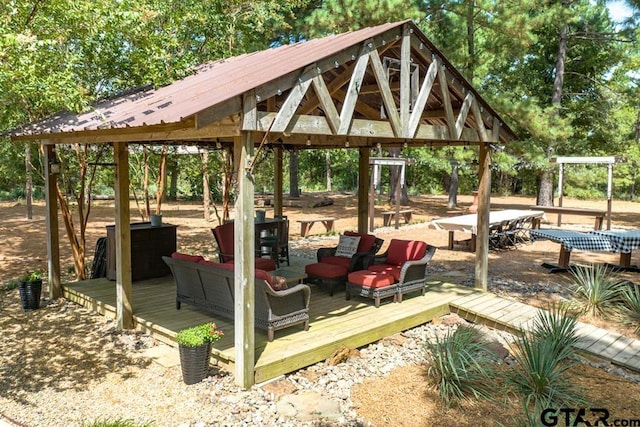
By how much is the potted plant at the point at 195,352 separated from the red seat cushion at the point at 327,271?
2549mm

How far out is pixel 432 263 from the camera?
34.3 ft

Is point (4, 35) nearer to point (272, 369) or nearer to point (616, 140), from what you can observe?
point (272, 369)

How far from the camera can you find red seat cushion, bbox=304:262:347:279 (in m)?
6.95

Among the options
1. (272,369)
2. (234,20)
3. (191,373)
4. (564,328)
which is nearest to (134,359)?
(191,373)

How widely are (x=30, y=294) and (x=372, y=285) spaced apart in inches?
193

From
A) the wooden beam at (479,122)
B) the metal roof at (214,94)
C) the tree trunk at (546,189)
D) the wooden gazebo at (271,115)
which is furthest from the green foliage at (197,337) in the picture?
the tree trunk at (546,189)

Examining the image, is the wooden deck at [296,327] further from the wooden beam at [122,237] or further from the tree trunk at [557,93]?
the tree trunk at [557,93]

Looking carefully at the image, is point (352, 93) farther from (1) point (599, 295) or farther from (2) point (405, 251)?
(1) point (599, 295)

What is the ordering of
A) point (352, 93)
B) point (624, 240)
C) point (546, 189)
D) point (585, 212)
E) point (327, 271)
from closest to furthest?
point (352, 93) < point (327, 271) < point (624, 240) < point (585, 212) < point (546, 189)

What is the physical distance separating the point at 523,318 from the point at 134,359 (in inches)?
192

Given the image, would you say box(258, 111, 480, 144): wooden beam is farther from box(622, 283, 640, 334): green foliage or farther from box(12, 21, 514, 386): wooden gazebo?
box(622, 283, 640, 334): green foliage

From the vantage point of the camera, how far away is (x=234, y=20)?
1194cm

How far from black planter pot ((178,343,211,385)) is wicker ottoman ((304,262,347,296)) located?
260 centimetres

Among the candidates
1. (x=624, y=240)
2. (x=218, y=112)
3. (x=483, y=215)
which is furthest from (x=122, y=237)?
(x=624, y=240)
